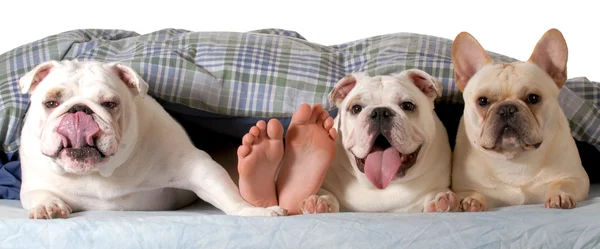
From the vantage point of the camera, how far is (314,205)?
8.95 ft

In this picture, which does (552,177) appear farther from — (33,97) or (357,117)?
(33,97)

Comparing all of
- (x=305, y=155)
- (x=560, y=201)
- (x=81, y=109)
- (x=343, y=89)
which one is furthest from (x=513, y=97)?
(x=81, y=109)

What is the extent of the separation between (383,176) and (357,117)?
0.73 feet

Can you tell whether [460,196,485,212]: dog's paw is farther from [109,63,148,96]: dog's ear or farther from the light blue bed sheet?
[109,63,148,96]: dog's ear

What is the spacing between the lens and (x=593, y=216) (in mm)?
2482

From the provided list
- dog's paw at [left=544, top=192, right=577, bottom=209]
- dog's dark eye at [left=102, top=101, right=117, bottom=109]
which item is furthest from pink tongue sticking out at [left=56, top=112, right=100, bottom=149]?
dog's paw at [left=544, top=192, right=577, bottom=209]

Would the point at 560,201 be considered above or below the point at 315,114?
below

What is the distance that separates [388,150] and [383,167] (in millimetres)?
60

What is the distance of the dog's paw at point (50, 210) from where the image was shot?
2625 millimetres

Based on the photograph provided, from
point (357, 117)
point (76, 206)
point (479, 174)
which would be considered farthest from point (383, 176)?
point (76, 206)

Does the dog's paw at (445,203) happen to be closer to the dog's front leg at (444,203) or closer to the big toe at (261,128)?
the dog's front leg at (444,203)

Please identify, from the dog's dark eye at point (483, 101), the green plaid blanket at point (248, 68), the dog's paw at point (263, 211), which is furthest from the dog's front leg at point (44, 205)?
the dog's dark eye at point (483, 101)

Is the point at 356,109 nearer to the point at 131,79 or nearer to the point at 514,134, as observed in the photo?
the point at 514,134

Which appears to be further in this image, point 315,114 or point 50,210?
point 315,114
